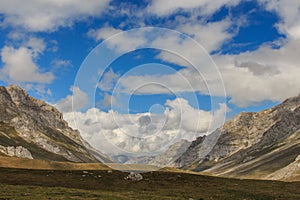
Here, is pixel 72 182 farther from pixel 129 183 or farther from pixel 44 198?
pixel 44 198

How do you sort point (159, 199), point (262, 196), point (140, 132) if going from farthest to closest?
point (262, 196)
point (140, 132)
point (159, 199)

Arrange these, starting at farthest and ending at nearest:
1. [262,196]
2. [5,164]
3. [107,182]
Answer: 1. [5,164]
2. [107,182]
3. [262,196]

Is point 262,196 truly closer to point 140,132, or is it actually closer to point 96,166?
point 140,132

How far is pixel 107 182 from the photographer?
78312 millimetres

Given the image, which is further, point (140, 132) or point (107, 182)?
point (107, 182)

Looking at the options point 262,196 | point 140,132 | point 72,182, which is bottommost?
point 262,196

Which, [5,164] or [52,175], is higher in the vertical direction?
[5,164]

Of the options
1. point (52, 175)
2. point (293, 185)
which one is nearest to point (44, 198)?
point (52, 175)

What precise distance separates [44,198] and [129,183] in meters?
39.3

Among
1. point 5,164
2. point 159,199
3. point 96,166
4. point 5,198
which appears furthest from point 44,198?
point 96,166

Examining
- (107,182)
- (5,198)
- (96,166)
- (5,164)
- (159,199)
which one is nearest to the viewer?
(5,198)

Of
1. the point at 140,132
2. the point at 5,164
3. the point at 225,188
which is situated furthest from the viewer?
the point at 5,164

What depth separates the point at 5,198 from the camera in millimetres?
39906

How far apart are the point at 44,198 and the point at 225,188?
1727 inches
